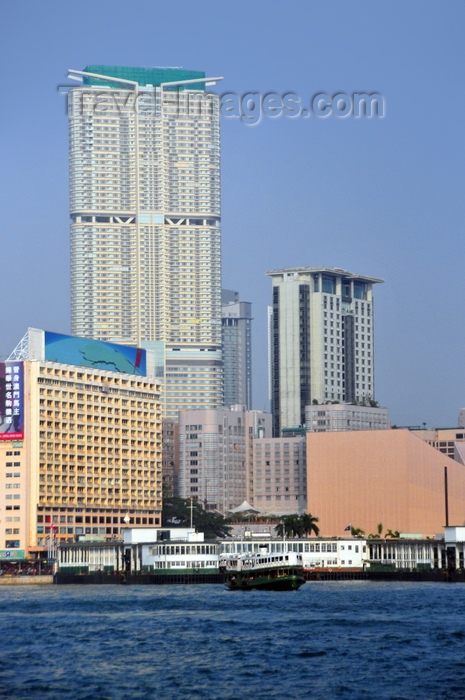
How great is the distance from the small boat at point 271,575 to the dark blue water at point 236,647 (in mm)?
14870

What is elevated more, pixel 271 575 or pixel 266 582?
pixel 271 575

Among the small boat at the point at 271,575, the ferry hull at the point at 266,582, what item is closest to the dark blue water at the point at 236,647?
the ferry hull at the point at 266,582

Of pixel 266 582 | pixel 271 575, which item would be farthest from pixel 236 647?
pixel 266 582

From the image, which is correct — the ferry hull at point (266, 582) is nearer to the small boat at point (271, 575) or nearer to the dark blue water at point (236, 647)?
the small boat at point (271, 575)

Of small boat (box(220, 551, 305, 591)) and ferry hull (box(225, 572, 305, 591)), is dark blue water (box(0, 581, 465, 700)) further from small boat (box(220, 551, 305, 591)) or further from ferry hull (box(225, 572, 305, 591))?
small boat (box(220, 551, 305, 591))

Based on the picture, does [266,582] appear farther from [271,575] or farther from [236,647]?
[236,647]

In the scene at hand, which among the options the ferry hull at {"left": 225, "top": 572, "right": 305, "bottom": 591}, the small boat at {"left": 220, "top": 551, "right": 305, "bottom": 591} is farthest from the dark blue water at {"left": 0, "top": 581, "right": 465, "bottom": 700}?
the small boat at {"left": 220, "top": 551, "right": 305, "bottom": 591}

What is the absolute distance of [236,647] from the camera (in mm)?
97500

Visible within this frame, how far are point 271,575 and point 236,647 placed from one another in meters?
74.0

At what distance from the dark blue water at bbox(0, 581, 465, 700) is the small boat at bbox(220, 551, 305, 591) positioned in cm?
1487

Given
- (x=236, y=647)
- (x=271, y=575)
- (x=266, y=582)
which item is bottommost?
(x=236, y=647)

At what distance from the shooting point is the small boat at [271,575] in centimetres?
16950

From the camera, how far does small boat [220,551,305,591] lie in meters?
170

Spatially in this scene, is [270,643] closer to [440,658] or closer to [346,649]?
[346,649]
